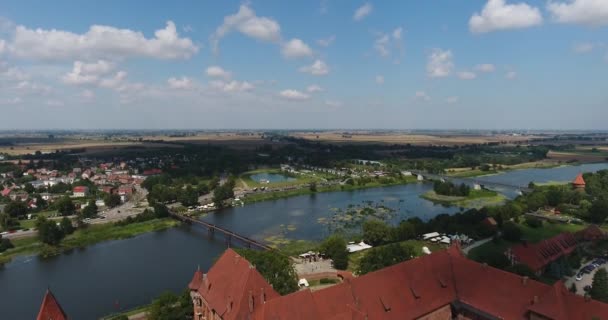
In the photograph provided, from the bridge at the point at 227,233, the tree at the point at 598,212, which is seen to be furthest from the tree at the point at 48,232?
the tree at the point at 598,212

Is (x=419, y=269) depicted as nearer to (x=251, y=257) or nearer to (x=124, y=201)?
(x=251, y=257)

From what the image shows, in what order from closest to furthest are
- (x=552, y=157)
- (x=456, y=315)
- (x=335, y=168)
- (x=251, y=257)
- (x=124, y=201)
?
(x=456, y=315), (x=251, y=257), (x=124, y=201), (x=335, y=168), (x=552, y=157)

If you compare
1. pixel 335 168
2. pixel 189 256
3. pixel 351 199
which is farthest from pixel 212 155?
pixel 189 256

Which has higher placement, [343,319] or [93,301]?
[343,319]

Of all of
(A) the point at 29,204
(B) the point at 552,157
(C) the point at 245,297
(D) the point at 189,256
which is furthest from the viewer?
(B) the point at 552,157

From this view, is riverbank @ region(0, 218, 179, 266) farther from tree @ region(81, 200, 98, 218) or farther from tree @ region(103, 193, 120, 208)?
tree @ region(103, 193, 120, 208)

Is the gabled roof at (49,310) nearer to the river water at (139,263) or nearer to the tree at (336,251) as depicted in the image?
the river water at (139,263)

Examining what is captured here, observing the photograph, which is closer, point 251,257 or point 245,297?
point 245,297

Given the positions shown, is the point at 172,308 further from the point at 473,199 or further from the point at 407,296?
the point at 473,199
